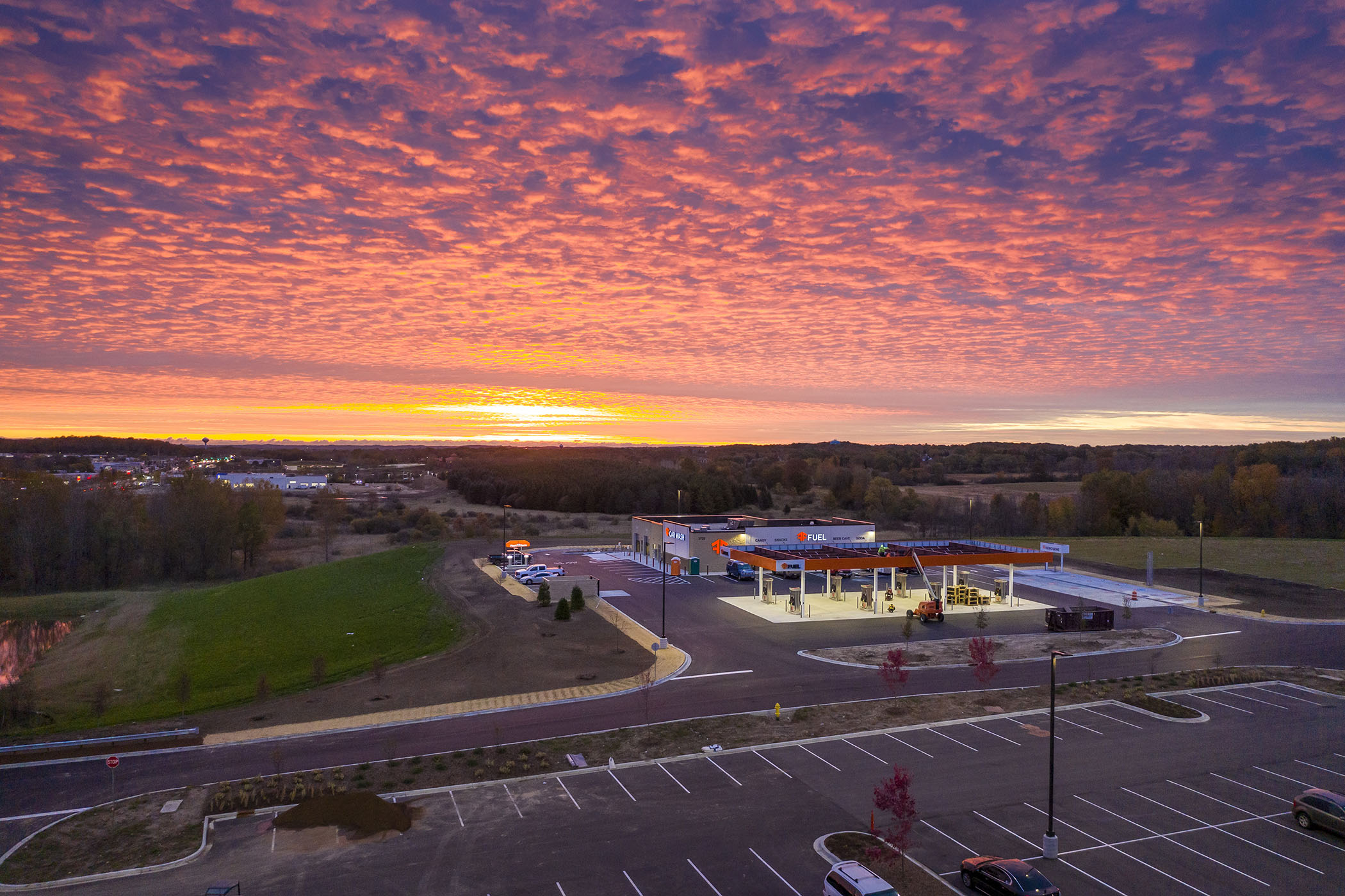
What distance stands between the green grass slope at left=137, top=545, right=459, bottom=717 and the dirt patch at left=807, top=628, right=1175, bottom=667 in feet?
83.9

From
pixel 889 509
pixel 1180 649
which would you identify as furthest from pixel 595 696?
pixel 889 509

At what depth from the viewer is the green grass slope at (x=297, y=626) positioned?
44.4 metres

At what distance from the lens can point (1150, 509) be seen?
122 meters

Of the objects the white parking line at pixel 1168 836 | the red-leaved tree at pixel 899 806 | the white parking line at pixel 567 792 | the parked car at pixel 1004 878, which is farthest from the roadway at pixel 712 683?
the parked car at pixel 1004 878

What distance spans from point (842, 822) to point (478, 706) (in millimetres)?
18467

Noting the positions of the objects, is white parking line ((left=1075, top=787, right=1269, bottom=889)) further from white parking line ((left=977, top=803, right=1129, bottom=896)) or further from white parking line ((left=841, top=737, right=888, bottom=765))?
white parking line ((left=841, top=737, right=888, bottom=765))

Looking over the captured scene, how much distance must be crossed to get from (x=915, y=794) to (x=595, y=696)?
16.2 m

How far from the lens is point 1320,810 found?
22172 millimetres

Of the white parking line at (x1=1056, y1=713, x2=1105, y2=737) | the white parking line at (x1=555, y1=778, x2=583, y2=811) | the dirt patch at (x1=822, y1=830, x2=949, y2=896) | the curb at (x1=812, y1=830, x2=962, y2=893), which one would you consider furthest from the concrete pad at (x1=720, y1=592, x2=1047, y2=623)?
the dirt patch at (x1=822, y1=830, x2=949, y2=896)

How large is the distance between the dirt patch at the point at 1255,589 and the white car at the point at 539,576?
173ft

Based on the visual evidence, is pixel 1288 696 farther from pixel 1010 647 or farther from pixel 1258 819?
pixel 1258 819

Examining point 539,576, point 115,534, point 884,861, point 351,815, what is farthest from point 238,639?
point 884,861

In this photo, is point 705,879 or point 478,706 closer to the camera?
point 705,879

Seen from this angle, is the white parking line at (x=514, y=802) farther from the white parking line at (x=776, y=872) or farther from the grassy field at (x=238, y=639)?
the grassy field at (x=238, y=639)
